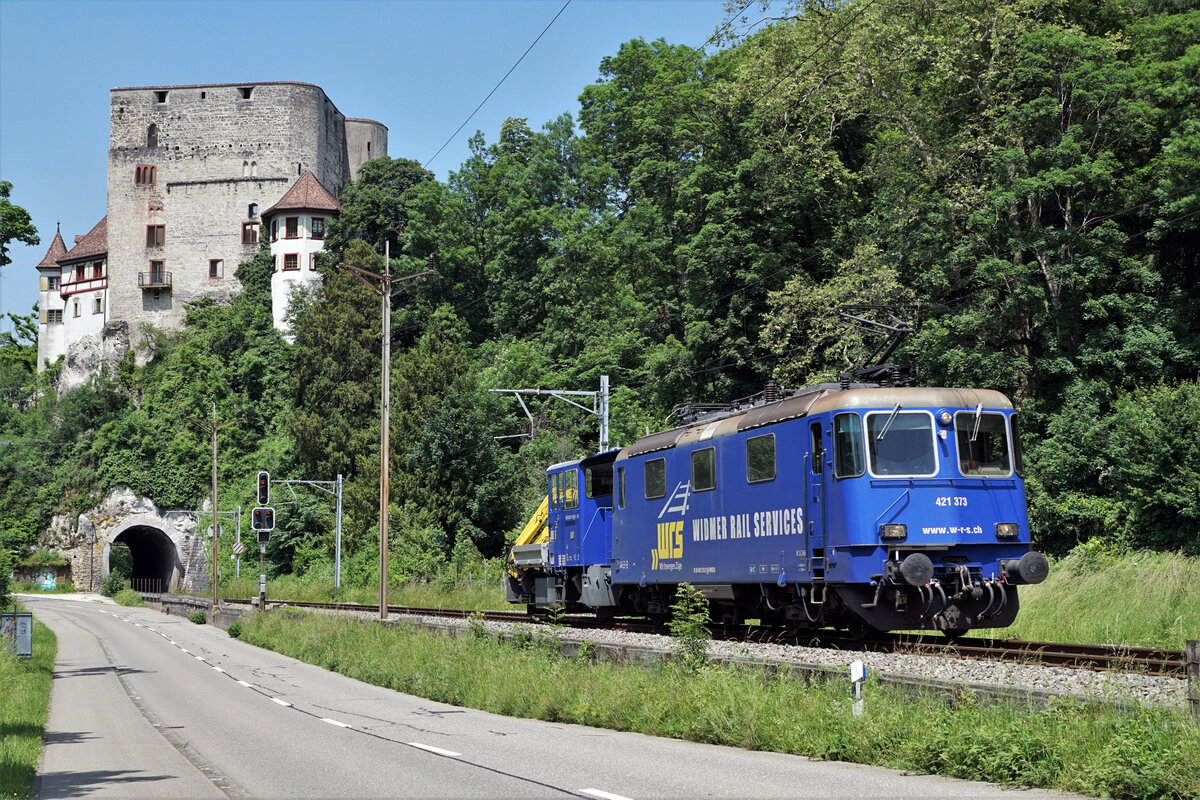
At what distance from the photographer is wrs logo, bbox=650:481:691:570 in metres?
22.2

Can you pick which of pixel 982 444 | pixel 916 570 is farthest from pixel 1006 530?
pixel 916 570

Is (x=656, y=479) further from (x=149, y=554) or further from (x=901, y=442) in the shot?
(x=149, y=554)

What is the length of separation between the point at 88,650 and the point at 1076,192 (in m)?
32.3

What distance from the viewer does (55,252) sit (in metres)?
121

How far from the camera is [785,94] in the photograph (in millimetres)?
39125

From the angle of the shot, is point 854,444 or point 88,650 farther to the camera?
point 88,650

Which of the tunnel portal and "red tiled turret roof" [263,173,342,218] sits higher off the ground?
"red tiled turret roof" [263,173,342,218]

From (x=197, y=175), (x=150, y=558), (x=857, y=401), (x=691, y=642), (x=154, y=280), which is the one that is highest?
(x=197, y=175)

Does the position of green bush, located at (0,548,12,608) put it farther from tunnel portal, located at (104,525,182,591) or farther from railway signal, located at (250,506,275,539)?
tunnel portal, located at (104,525,182,591)

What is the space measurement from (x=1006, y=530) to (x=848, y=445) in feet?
8.19

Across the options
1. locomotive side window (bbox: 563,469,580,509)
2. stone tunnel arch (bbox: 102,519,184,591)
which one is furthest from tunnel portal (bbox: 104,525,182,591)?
locomotive side window (bbox: 563,469,580,509)

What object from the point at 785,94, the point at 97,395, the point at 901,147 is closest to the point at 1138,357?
the point at 901,147

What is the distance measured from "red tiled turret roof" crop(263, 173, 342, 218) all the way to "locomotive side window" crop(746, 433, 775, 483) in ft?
274

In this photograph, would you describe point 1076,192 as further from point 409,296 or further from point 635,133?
point 409,296
